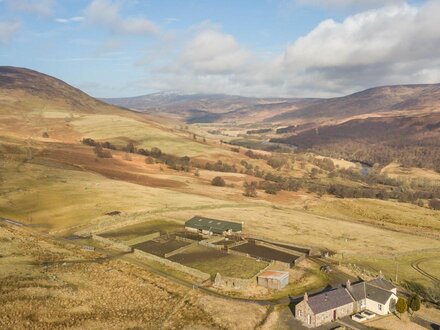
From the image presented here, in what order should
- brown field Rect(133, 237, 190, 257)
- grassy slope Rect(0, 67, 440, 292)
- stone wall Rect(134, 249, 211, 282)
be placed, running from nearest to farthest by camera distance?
stone wall Rect(134, 249, 211, 282) < brown field Rect(133, 237, 190, 257) < grassy slope Rect(0, 67, 440, 292)

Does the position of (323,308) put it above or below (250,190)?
below

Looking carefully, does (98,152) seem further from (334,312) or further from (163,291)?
(334,312)

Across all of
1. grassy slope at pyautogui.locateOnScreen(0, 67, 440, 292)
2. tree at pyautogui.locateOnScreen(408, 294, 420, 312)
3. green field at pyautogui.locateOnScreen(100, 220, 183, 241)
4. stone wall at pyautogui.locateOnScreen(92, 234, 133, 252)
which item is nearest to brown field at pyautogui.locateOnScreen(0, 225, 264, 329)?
stone wall at pyautogui.locateOnScreen(92, 234, 133, 252)

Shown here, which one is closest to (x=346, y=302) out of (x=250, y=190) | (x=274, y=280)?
(x=274, y=280)

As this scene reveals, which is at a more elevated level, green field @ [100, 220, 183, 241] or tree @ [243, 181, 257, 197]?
tree @ [243, 181, 257, 197]

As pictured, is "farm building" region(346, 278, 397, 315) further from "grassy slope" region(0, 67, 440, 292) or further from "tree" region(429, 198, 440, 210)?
"tree" region(429, 198, 440, 210)

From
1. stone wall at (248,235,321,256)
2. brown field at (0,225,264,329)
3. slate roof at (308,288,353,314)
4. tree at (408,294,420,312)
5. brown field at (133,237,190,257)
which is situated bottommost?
brown field at (0,225,264,329)

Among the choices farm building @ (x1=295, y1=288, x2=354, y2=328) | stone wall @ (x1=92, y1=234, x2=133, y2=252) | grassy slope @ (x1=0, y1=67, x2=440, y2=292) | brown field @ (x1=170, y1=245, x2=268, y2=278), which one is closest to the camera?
farm building @ (x1=295, y1=288, x2=354, y2=328)

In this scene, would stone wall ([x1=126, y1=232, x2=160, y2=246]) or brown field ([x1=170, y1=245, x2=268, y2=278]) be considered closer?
brown field ([x1=170, y1=245, x2=268, y2=278])

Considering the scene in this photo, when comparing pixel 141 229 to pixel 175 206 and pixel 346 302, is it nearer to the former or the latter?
pixel 175 206
